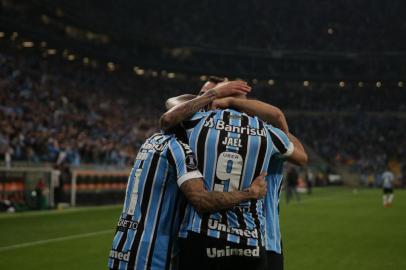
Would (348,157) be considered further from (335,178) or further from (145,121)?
(145,121)

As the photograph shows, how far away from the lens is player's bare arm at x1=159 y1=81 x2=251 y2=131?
4.33 metres

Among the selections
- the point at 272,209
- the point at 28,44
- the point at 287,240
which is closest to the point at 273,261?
the point at 272,209

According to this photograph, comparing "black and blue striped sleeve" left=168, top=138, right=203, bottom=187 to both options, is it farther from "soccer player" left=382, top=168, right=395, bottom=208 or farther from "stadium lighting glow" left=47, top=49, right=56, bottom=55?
"stadium lighting glow" left=47, top=49, right=56, bottom=55

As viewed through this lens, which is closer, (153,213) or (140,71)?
(153,213)

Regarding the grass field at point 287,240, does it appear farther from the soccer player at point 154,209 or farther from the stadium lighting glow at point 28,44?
A: the stadium lighting glow at point 28,44

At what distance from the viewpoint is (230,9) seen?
2712 inches

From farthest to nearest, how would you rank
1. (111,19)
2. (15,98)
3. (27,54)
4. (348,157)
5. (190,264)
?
(348,157) < (111,19) < (27,54) < (15,98) < (190,264)

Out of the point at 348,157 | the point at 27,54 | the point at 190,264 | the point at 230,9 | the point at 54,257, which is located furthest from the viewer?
the point at 230,9

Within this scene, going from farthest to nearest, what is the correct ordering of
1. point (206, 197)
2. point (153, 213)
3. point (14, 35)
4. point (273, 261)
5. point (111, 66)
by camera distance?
point (111, 66)
point (14, 35)
point (273, 261)
point (153, 213)
point (206, 197)

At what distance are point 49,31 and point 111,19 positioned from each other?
9.83 m

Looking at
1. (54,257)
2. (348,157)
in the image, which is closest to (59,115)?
(54,257)

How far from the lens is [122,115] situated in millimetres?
44562

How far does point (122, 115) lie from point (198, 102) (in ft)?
133

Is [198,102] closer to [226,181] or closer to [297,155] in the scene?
[226,181]
